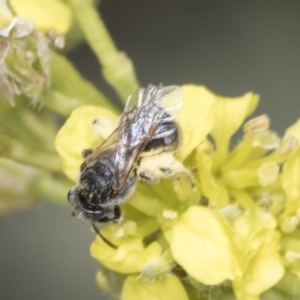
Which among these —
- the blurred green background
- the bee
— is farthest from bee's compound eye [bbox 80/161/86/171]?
the blurred green background

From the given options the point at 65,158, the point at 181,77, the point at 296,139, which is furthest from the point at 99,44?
the point at 181,77

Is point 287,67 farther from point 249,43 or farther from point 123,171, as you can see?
point 123,171

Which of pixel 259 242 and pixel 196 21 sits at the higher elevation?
pixel 259 242

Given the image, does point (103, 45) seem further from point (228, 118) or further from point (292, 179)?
point (292, 179)

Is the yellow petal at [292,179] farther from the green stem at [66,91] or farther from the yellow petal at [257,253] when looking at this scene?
the green stem at [66,91]

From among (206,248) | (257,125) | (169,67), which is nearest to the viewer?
(206,248)

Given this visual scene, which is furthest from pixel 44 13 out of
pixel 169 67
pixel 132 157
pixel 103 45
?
pixel 169 67

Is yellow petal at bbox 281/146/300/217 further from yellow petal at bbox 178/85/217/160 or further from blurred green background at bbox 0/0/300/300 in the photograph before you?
blurred green background at bbox 0/0/300/300

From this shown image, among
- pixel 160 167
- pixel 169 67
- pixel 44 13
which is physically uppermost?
pixel 44 13

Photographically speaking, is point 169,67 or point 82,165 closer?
point 82,165
